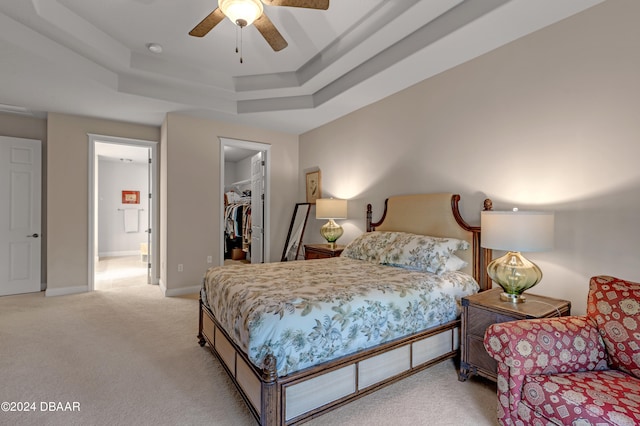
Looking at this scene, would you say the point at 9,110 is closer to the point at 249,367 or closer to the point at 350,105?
the point at 350,105

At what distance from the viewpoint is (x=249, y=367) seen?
1.76 m

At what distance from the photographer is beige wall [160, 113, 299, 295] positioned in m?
4.36

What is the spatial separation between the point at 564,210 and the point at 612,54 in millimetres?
1095

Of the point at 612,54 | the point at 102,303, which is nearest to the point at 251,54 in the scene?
the point at 612,54

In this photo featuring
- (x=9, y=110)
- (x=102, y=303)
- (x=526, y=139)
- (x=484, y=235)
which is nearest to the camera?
(x=484, y=235)

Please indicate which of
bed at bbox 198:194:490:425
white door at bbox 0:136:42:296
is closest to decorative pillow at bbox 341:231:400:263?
bed at bbox 198:194:490:425

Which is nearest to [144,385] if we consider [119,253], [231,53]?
[231,53]

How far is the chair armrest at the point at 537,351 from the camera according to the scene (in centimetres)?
155

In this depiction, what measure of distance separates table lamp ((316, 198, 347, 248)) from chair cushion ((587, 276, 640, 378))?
2.81 metres

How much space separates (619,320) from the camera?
5.24 ft

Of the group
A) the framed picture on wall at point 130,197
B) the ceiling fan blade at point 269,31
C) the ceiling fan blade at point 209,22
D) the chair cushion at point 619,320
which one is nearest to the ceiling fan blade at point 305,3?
the ceiling fan blade at point 269,31

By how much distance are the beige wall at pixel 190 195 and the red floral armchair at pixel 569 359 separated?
4.06 metres

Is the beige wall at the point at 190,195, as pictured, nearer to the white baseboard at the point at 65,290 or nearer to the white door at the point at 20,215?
the white baseboard at the point at 65,290

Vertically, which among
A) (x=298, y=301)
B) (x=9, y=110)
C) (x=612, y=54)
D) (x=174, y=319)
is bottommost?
(x=174, y=319)
